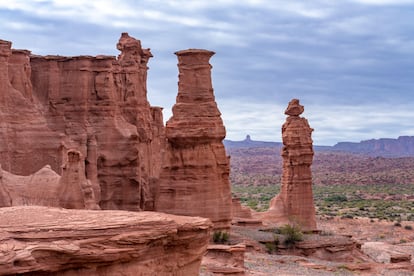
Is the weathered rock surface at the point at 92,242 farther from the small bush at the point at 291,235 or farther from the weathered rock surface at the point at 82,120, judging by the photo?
the small bush at the point at 291,235

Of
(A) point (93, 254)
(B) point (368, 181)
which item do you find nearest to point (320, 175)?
(B) point (368, 181)

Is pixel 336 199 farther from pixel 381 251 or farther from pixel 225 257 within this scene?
pixel 225 257

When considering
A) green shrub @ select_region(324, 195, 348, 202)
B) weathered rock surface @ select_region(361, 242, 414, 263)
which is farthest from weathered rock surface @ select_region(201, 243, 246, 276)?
green shrub @ select_region(324, 195, 348, 202)

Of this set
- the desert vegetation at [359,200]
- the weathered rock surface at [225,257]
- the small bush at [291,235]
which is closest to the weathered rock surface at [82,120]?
the small bush at [291,235]

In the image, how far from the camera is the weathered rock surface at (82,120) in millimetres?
39281

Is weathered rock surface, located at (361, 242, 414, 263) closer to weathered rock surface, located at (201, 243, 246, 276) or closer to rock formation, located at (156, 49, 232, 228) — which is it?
rock formation, located at (156, 49, 232, 228)

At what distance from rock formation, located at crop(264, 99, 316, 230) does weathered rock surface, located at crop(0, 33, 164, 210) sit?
33.9ft

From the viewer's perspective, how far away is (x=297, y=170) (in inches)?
2055

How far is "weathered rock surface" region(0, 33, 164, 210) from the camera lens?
39.3 meters

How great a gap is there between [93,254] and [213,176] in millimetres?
25448

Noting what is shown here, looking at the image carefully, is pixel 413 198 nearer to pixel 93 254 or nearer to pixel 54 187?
pixel 54 187

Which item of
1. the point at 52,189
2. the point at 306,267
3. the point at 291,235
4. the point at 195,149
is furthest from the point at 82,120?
the point at 306,267

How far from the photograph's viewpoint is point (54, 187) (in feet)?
100

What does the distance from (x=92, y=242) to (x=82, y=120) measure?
100ft
